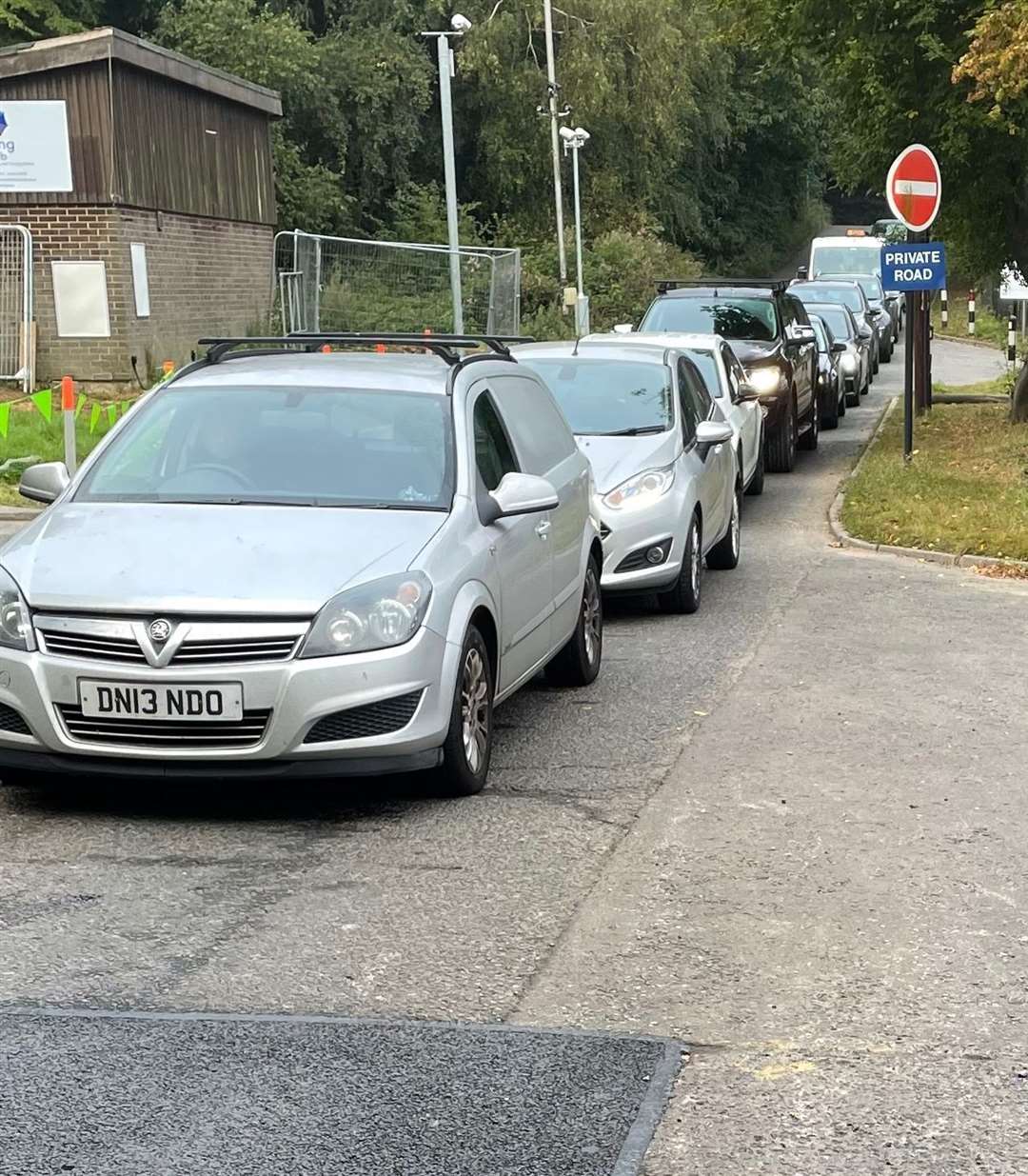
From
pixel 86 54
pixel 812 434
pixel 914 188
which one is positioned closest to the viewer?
pixel 914 188

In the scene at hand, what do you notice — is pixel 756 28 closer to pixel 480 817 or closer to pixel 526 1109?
pixel 480 817

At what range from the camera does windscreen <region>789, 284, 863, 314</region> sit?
34.6m

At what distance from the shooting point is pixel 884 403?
30.9 m

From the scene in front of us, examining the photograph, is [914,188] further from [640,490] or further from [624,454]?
[640,490]

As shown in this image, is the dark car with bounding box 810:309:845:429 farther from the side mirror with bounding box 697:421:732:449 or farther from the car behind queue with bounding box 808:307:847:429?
the side mirror with bounding box 697:421:732:449

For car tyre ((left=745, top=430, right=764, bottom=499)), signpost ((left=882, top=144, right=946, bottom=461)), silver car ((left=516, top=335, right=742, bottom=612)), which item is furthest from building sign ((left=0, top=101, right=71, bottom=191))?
silver car ((left=516, top=335, right=742, bottom=612))

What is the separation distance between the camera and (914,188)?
17547 mm

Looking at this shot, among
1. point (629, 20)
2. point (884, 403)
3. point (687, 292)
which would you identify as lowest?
point (884, 403)

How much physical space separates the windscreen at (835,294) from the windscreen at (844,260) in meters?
17.5

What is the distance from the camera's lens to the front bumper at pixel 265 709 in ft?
21.1

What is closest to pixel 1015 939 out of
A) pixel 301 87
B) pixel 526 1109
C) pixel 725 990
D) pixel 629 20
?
pixel 725 990

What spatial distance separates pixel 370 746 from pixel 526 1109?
2562mm

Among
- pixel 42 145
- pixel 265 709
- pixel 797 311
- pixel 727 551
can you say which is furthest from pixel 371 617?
pixel 42 145

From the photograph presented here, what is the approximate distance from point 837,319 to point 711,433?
19.9 m
